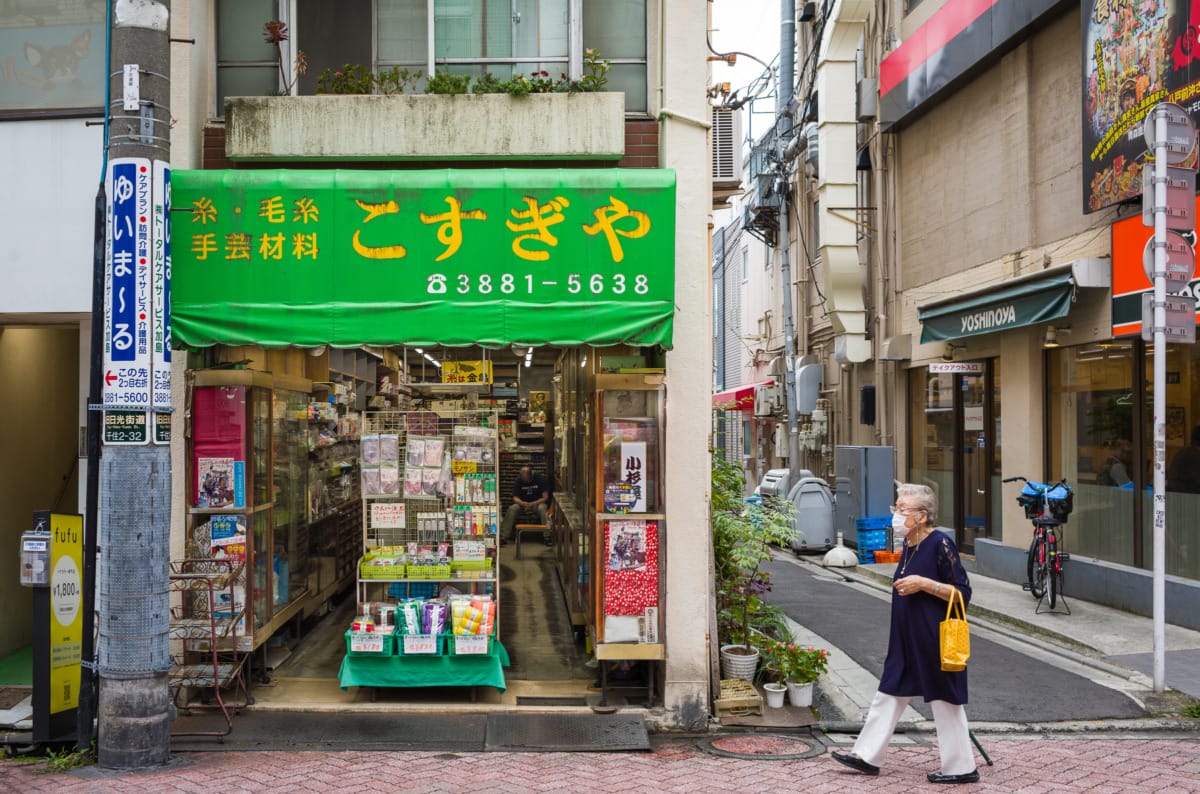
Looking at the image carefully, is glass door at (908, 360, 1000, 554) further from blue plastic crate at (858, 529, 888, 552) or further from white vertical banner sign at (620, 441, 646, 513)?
white vertical banner sign at (620, 441, 646, 513)

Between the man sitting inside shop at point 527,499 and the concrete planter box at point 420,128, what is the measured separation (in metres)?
9.08

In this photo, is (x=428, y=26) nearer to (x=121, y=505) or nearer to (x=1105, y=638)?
(x=121, y=505)

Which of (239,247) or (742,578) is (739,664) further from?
(239,247)

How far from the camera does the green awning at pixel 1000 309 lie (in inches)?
477

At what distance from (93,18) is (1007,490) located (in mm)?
13028

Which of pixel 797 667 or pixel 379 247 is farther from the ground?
pixel 379 247

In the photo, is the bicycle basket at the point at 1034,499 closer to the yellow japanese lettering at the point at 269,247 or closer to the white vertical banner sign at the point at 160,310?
the yellow japanese lettering at the point at 269,247

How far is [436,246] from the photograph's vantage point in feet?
23.9

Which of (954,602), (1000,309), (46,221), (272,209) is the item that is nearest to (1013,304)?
(1000,309)

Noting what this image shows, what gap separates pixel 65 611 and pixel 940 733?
609cm

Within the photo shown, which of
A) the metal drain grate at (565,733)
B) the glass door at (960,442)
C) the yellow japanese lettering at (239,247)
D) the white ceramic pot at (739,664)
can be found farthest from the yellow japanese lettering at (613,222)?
the glass door at (960,442)

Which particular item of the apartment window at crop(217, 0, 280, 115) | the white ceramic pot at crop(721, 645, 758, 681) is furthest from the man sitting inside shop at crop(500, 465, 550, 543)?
the apartment window at crop(217, 0, 280, 115)

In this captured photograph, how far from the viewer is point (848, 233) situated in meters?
19.6

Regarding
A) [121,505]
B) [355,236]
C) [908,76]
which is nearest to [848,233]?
[908,76]
